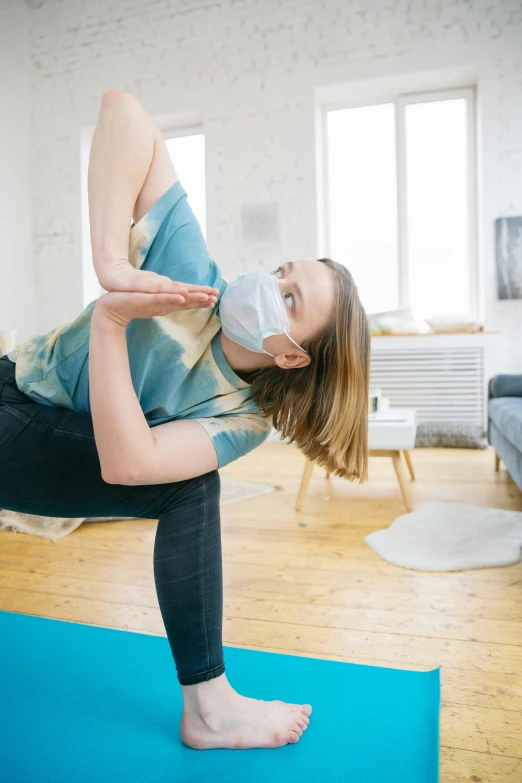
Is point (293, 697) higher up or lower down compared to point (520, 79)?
lower down

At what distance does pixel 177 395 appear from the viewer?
1.13 metres

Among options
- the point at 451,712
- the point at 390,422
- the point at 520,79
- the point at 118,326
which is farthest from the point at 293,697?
the point at 520,79

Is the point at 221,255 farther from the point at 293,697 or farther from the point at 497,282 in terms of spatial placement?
the point at 293,697

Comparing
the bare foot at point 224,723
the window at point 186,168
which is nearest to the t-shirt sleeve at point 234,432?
the bare foot at point 224,723

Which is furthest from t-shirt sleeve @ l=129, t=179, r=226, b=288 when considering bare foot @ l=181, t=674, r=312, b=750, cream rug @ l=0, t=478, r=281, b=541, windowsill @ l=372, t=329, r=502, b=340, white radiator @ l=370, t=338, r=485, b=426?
windowsill @ l=372, t=329, r=502, b=340

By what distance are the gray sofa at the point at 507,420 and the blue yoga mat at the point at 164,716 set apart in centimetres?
143

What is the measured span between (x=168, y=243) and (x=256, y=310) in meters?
0.20

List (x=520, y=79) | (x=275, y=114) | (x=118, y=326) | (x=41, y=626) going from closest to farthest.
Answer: (x=118, y=326), (x=41, y=626), (x=520, y=79), (x=275, y=114)

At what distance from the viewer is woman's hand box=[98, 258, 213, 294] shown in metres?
0.92

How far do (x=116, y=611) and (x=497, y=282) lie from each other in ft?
12.7

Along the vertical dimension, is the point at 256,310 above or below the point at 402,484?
above

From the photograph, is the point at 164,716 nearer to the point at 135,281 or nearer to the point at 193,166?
the point at 135,281

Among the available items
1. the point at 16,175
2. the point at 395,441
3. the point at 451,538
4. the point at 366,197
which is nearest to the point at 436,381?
the point at 366,197

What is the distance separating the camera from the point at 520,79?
443cm
